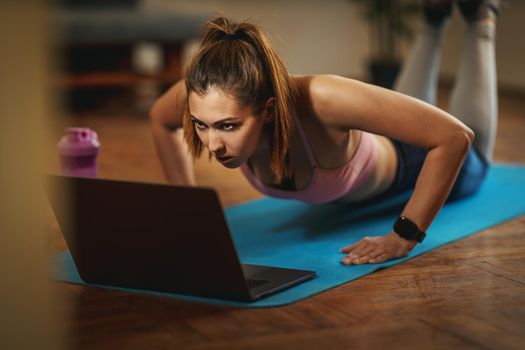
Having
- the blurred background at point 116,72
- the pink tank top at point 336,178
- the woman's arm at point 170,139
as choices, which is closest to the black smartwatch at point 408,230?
the pink tank top at point 336,178

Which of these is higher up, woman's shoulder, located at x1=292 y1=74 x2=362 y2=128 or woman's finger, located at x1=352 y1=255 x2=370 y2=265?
woman's shoulder, located at x1=292 y1=74 x2=362 y2=128

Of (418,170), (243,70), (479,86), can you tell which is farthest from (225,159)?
(479,86)

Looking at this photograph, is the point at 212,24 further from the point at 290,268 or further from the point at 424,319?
the point at 424,319

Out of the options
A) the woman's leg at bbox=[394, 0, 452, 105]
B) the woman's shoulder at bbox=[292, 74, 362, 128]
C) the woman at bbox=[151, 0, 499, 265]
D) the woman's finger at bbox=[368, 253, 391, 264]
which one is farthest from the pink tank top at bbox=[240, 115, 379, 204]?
the woman's leg at bbox=[394, 0, 452, 105]

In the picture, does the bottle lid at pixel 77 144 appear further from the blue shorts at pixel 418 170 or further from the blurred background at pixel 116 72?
the blue shorts at pixel 418 170

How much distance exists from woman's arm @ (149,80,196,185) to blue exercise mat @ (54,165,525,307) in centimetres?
15

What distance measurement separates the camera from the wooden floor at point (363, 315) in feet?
3.70

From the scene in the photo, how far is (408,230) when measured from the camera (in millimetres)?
1521

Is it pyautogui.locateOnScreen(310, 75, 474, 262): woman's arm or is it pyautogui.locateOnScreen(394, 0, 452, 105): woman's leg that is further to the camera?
pyautogui.locateOnScreen(394, 0, 452, 105): woman's leg

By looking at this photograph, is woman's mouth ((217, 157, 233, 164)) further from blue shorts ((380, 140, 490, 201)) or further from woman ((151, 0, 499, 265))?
blue shorts ((380, 140, 490, 201))

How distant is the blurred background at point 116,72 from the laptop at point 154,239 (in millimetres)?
96

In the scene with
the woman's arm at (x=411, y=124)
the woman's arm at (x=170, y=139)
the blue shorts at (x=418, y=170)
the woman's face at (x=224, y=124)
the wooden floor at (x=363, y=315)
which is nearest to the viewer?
the wooden floor at (x=363, y=315)

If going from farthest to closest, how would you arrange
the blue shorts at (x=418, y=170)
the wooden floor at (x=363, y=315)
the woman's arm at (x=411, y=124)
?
the blue shorts at (x=418, y=170)
the woman's arm at (x=411, y=124)
the wooden floor at (x=363, y=315)

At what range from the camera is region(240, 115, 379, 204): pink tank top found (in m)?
1.66
